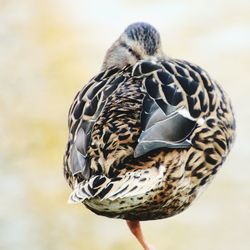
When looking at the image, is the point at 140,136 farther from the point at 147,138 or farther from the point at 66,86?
the point at 66,86

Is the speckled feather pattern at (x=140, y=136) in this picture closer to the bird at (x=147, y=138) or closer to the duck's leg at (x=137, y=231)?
the bird at (x=147, y=138)

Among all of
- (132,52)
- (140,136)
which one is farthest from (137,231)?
(140,136)

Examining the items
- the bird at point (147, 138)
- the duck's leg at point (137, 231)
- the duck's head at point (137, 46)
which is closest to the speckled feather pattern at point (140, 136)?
the bird at point (147, 138)

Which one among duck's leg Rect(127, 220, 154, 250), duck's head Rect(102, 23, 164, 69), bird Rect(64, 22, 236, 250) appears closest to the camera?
bird Rect(64, 22, 236, 250)

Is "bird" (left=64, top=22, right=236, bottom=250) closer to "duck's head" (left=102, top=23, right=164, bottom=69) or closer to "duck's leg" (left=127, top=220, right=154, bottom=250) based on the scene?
"duck's head" (left=102, top=23, right=164, bottom=69)

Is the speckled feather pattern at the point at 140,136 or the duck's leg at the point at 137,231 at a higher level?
the speckled feather pattern at the point at 140,136

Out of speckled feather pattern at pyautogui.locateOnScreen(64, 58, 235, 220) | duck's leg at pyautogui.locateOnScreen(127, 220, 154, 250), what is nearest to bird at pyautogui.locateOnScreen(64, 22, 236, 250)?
speckled feather pattern at pyautogui.locateOnScreen(64, 58, 235, 220)
